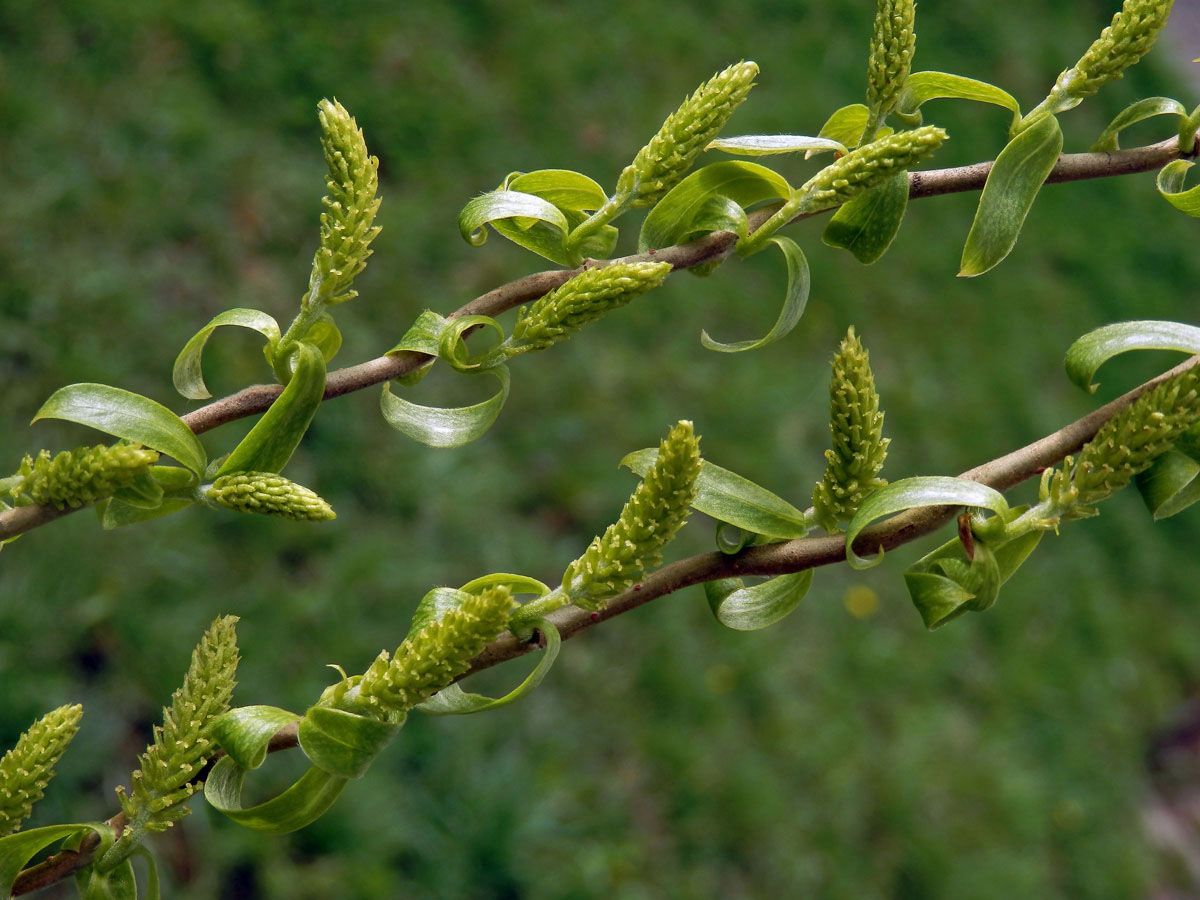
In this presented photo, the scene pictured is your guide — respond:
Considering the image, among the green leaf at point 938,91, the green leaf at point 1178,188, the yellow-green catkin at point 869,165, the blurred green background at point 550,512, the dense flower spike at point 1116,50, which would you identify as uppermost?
the dense flower spike at point 1116,50

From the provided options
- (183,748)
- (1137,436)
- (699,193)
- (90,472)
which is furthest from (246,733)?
(1137,436)

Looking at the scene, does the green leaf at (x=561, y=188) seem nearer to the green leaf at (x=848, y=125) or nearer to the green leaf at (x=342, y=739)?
the green leaf at (x=848, y=125)

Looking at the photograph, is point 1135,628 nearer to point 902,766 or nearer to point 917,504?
point 902,766

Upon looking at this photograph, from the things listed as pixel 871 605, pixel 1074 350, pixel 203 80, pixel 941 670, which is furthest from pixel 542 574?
pixel 1074 350

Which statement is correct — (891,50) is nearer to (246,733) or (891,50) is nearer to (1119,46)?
(1119,46)

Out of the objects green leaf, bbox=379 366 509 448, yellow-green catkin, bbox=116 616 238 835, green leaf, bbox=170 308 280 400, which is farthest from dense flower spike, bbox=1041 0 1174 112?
yellow-green catkin, bbox=116 616 238 835

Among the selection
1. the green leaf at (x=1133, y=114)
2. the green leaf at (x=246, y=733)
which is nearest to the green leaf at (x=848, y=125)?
the green leaf at (x=1133, y=114)

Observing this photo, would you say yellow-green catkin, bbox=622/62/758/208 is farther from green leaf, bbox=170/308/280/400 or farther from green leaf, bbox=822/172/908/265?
green leaf, bbox=170/308/280/400
